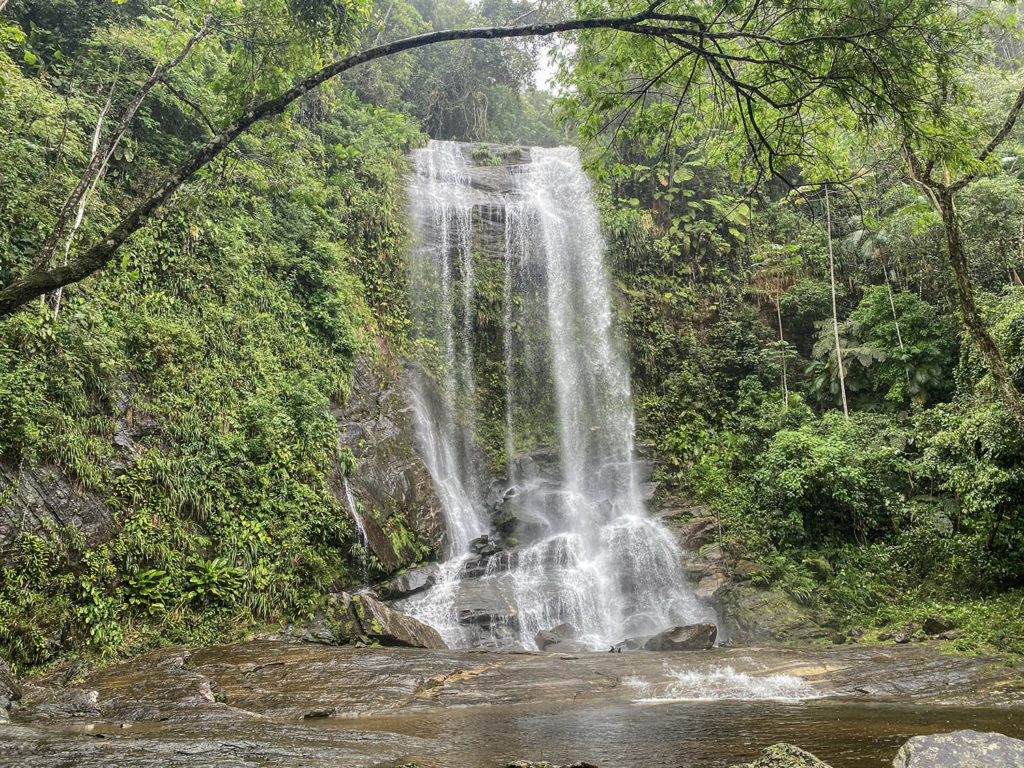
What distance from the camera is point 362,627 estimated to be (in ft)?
28.7

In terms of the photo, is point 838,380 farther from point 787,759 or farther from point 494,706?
point 787,759

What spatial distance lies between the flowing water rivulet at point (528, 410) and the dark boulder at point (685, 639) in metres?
1.45

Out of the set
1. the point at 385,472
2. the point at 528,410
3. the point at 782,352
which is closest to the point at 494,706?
the point at 385,472

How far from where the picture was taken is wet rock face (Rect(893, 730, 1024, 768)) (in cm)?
254

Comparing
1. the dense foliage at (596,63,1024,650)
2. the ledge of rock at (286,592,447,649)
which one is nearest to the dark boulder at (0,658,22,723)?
the ledge of rock at (286,592,447,649)

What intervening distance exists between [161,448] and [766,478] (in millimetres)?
11828

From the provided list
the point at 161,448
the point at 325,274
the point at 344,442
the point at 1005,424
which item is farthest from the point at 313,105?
the point at 1005,424

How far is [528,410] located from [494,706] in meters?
11.8

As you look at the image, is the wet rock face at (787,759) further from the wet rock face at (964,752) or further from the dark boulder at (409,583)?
the dark boulder at (409,583)

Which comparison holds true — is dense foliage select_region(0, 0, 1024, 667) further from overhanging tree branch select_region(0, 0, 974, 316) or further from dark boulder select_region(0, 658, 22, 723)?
dark boulder select_region(0, 658, 22, 723)

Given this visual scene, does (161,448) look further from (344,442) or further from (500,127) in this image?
(500,127)

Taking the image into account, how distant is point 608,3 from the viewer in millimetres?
4441

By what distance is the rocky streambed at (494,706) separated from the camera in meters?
3.65

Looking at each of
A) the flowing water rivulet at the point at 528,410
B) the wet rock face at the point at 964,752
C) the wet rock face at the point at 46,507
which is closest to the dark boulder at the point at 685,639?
the flowing water rivulet at the point at 528,410
